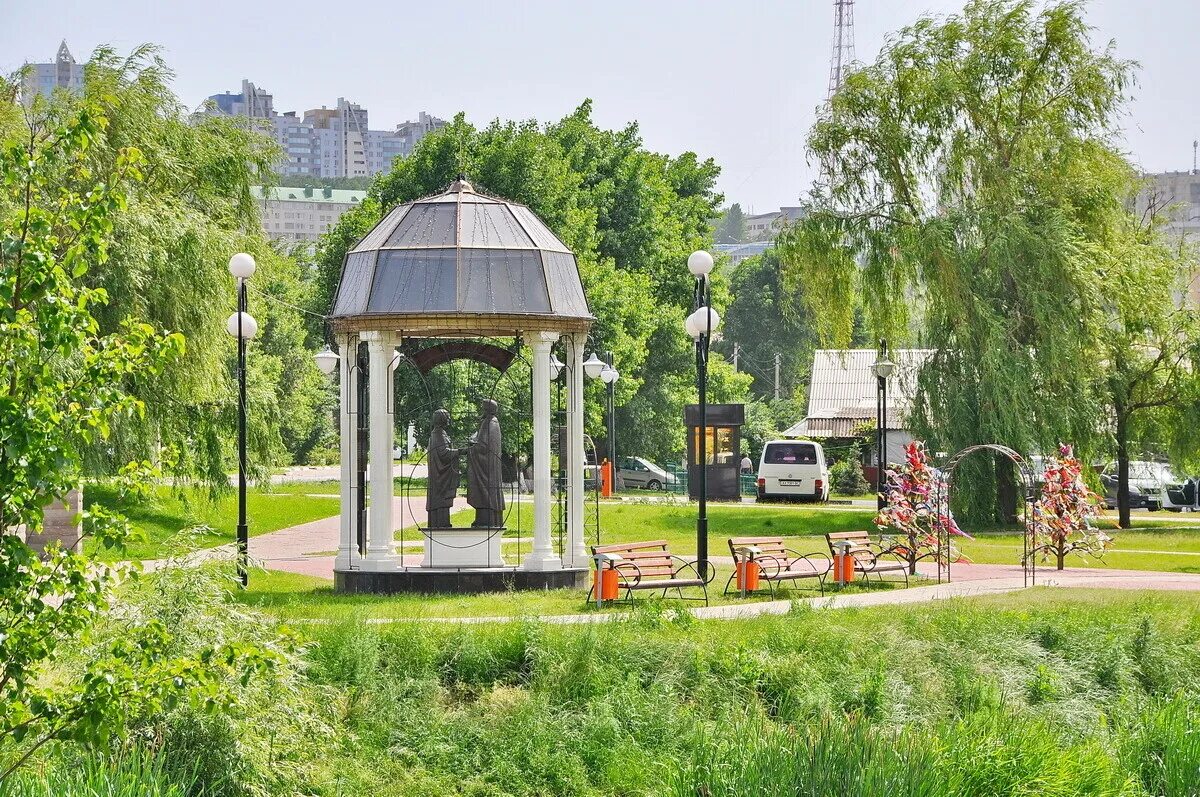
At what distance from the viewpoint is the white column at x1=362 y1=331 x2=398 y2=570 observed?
20.8m

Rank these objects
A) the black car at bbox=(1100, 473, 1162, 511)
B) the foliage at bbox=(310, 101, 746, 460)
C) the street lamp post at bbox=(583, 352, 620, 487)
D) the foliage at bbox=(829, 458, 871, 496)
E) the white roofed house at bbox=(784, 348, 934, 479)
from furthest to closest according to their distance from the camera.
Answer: the white roofed house at bbox=(784, 348, 934, 479) < the foliage at bbox=(829, 458, 871, 496) < the black car at bbox=(1100, 473, 1162, 511) < the foliage at bbox=(310, 101, 746, 460) < the street lamp post at bbox=(583, 352, 620, 487)

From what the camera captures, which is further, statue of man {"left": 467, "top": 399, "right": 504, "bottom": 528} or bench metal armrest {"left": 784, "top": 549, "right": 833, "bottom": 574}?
bench metal armrest {"left": 784, "top": 549, "right": 833, "bottom": 574}

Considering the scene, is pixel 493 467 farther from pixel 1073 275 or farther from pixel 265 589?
pixel 1073 275

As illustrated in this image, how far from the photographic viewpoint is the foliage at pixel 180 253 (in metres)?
25.2

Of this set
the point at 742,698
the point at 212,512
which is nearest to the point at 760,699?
the point at 742,698

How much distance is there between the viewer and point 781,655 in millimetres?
15547

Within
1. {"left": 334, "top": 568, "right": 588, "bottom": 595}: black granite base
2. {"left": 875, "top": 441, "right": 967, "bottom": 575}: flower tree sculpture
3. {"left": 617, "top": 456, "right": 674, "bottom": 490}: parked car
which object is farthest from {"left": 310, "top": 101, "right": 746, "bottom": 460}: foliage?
{"left": 334, "top": 568, "right": 588, "bottom": 595}: black granite base

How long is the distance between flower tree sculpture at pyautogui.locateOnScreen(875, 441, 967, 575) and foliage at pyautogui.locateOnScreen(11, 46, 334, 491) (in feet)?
36.1

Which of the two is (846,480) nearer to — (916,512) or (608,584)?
(916,512)

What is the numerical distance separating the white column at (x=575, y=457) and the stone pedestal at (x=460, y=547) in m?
0.99

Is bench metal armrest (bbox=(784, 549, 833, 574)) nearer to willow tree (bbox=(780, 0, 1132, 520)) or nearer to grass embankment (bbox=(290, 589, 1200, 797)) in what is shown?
grass embankment (bbox=(290, 589, 1200, 797))

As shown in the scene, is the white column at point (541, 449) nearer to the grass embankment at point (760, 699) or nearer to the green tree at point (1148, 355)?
the grass embankment at point (760, 699)

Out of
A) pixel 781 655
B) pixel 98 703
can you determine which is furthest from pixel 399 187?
pixel 98 703

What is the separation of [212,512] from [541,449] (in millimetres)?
11768
